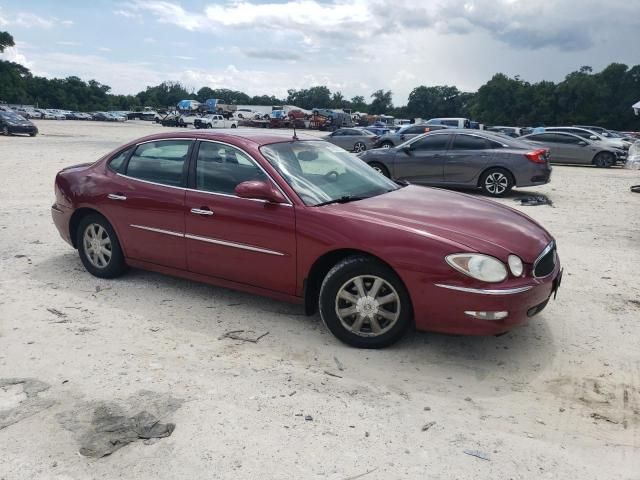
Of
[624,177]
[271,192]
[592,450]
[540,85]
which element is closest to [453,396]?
[592,450]

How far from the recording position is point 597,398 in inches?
138

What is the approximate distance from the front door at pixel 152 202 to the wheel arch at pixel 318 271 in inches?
50.2

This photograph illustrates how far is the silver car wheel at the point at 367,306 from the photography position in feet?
13.0

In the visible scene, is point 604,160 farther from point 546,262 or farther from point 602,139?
point 546,262

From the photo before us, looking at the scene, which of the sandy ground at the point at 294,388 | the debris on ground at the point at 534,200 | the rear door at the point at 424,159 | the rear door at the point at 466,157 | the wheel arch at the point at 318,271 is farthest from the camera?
the rear door at the point at 424,159

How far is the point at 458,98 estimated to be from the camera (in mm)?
130500

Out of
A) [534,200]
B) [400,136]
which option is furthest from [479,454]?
[400,136]

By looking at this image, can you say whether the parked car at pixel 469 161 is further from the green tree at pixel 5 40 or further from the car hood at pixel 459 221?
the green tree at pixel 5 40

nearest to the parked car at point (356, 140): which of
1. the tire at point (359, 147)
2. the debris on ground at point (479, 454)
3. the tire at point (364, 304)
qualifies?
the tire at point (359, 147)

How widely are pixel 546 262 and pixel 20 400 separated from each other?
3661 millimetres

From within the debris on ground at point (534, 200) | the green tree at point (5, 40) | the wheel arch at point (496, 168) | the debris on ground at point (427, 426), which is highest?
the green tree at point (5, 40)

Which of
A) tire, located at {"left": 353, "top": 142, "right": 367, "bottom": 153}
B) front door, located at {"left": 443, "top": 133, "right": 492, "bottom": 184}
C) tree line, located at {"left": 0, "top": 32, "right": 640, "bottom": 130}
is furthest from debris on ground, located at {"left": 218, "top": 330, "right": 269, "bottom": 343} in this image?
tree line, located at {"left": 0, "top": 32, "right": 640, "bottom": 130}

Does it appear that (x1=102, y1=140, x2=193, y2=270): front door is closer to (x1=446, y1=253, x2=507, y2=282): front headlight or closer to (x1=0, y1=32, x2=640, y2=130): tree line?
(x1=446, y1=253, x2=507, y2=282): front headlight

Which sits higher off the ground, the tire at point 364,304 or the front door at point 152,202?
the front door at point 152,202
